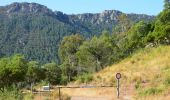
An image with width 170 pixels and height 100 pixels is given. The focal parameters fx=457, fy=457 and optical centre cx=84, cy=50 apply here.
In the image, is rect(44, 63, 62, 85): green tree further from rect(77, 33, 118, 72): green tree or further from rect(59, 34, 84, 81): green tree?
rect(77, 33, 118, 72): green tree

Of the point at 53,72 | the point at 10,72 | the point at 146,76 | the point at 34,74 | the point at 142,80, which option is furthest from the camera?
the point at 53,72

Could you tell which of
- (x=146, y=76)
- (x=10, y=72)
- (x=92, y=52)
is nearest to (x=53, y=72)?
(x=92, y=52)

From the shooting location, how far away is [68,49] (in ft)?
320

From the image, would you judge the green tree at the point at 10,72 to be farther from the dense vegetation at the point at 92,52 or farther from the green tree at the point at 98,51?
the green tree at the point at 98,51

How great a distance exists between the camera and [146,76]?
29438 mm

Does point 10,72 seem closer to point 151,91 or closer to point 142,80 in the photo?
point 142,80

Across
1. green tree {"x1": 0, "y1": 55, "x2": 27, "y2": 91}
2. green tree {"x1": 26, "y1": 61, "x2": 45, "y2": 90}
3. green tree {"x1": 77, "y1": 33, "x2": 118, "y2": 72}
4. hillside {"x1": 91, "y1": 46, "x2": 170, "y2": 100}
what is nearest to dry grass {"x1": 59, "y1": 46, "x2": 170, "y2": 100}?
hillside {"x1": 91, "y1": 46, "x2": 170, "y2": 100}

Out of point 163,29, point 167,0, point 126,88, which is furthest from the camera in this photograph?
point 167,0

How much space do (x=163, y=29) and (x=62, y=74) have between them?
206ft

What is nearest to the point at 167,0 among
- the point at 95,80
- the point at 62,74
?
the point at 95,80

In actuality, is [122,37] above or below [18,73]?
above

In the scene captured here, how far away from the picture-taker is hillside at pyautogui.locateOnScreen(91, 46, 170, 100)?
23000 mm

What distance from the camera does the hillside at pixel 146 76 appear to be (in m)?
23.0

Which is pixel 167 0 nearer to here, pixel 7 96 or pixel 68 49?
pixel 7 96
